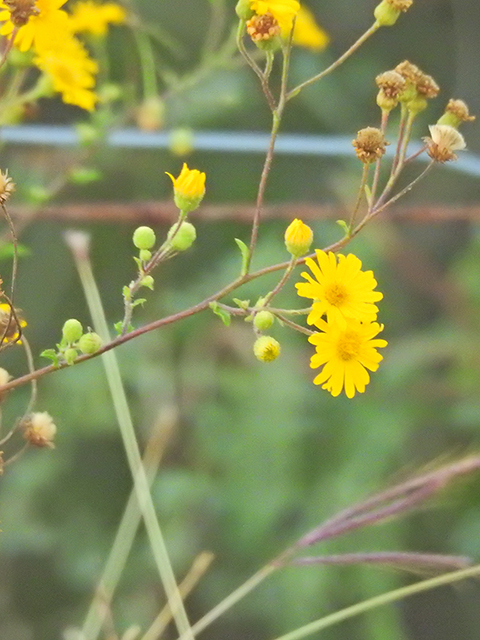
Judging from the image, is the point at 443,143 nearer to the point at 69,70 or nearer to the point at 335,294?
the point at 335,294

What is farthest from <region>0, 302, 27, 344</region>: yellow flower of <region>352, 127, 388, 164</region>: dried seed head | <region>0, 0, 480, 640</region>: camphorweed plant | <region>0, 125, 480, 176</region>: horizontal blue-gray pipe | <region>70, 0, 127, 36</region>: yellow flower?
<region>0, 125, 480, 176</region>: horizontal blue-gray pipe

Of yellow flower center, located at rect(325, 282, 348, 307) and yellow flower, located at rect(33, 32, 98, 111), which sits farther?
yellow flower, located at rect(33, 32, 98, 111)

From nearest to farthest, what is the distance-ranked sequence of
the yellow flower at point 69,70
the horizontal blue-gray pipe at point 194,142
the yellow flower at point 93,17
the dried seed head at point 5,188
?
1. the dried seed head at point 5,188
2. the yellow flower at point 69,70
3. the yellow flower at point 93,17
4. the horizontal blue-gray pipe at point 194,142

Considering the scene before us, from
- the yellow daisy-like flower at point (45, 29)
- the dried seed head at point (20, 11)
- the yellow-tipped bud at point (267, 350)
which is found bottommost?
the yellow-tipped bud at point (267, 350)

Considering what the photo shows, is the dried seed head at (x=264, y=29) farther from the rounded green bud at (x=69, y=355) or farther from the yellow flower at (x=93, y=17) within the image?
the yellow flower at (x=93, y=17)

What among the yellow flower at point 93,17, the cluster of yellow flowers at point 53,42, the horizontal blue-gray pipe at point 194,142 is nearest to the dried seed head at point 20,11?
the cluster of yellow flowers at point 53,42

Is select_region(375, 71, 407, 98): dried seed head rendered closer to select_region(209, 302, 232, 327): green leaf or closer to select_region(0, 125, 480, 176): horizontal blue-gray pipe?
select_region(209, 302, 232, 327): green leaf

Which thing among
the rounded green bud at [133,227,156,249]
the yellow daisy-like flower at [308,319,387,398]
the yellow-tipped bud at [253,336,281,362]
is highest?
the rounded green bud at [133,227,156,249]

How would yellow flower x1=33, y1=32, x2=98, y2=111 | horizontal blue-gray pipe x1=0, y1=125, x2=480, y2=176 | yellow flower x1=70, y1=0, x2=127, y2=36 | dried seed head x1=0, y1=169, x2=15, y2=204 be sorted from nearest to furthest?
dried seed head x1=0, y1=169, x2=15, y2=204 → yellow flower x1=33, y1=32, x2=98, y2=111 → yellow flower x1=70, y1=0, x2=127, y2=36 → horizontal blue-gray pipe x1=0, y1=125, x2=480, y2=176
